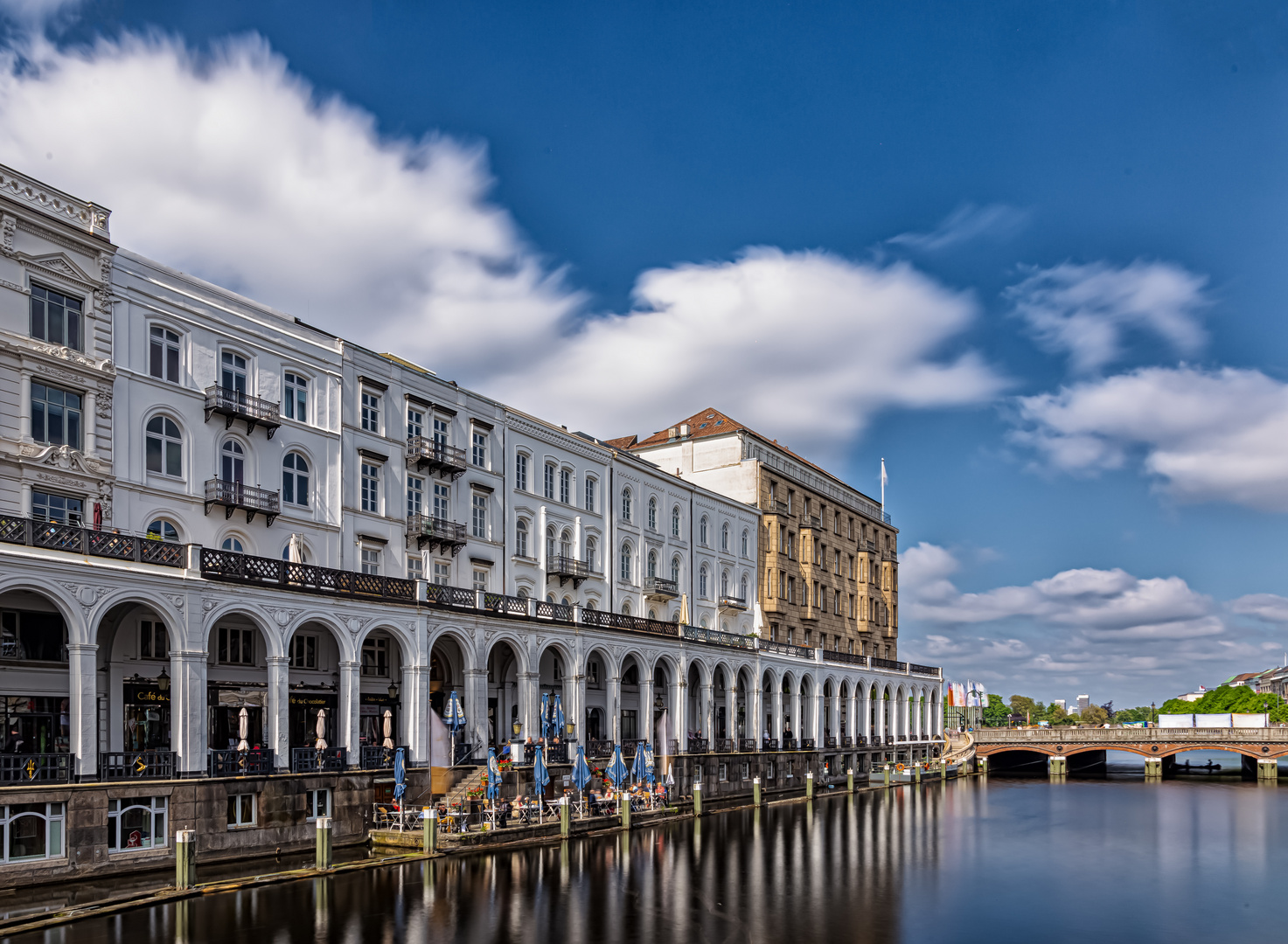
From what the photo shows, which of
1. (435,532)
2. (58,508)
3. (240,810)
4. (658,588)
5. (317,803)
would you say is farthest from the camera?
(658,588)

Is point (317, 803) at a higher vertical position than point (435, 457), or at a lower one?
lower

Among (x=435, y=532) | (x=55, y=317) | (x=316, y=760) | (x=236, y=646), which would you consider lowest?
(x=316, y=760)

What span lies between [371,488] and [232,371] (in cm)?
798

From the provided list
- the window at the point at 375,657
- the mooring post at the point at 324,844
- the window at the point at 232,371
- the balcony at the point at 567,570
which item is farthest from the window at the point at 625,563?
the mooring post at the point at 324,844

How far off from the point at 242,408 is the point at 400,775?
1420 cm

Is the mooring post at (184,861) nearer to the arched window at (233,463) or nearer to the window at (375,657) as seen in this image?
the arched window at (233,463)

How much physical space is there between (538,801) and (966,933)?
1763cm

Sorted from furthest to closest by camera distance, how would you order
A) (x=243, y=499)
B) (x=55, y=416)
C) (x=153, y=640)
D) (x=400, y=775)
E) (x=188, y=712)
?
1. (x=243, y=499)
2. (x=400, y=775)
3. (x=153, y=640)
4. (x=55, y=416)
5. (x=188, y=712)

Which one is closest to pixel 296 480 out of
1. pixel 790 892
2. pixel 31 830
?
pixel 31 830

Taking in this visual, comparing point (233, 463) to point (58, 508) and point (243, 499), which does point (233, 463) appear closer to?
point (243, 499)

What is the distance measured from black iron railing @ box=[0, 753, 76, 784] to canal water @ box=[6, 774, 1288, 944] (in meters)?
5.68

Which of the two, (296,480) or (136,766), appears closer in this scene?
(136,766)

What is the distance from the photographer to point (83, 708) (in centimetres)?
2978

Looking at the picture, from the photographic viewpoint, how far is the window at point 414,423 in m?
48.1
